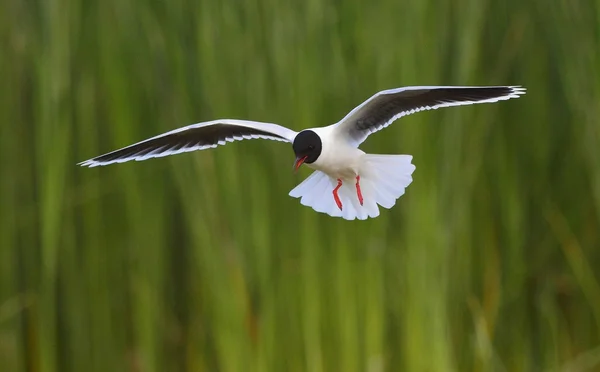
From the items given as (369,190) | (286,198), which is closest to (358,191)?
(369,190)

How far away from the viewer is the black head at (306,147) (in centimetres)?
132

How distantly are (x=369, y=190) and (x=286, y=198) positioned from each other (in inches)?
6.3

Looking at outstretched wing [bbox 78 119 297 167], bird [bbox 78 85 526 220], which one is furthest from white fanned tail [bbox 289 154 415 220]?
outstretched wing [bbox 78 119 297 167]

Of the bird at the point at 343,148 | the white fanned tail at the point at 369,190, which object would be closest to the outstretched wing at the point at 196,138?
the bird at the point at 343,148

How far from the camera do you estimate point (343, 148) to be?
139cm

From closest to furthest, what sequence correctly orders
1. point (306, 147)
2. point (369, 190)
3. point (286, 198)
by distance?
point (306, 147)
point (369, 190)
point (286, 198)

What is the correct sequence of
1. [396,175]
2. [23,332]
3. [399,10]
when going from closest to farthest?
1. [396,175]
2. [399,10]
3. [23,332]

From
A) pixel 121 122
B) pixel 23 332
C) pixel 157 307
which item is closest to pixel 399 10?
pixel 121 122

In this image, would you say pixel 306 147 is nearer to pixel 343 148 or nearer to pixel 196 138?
pixel 343 148

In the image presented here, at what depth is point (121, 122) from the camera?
1.61 m

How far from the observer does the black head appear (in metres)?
1.32

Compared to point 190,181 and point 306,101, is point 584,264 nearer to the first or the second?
point 306,101

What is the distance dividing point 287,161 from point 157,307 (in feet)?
1.00

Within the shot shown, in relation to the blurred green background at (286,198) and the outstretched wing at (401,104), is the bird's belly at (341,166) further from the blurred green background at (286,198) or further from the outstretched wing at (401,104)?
the blurred green background at (286,198)
